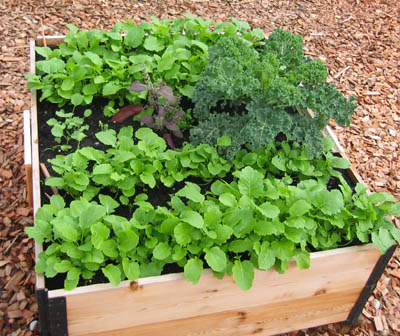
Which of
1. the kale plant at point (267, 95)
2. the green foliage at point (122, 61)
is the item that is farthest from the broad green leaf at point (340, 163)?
the green foliage at point (122, 61)

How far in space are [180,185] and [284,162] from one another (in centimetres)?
53

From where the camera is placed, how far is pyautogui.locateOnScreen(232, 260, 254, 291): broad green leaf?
1.97 meters

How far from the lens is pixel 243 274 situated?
6.53 feet

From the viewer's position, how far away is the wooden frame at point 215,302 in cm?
196

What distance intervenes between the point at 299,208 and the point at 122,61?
1401 millimetres

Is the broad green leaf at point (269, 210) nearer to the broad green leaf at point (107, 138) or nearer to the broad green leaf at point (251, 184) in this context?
the broad green leaf at point (251, 184)

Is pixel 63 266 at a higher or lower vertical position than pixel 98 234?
lower

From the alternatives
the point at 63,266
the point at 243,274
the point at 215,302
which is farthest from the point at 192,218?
the point at 63,266

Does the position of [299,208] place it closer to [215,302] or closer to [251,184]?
[251,184]

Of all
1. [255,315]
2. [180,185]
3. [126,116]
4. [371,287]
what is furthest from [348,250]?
[126,116]

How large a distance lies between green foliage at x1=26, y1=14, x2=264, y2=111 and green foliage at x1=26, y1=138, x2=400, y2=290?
0.58m

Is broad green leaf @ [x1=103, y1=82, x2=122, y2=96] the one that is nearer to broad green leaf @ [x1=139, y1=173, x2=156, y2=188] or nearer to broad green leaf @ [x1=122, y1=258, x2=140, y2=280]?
broad green leaf @ [x1=139, y1=173, x2=156, y2=188]

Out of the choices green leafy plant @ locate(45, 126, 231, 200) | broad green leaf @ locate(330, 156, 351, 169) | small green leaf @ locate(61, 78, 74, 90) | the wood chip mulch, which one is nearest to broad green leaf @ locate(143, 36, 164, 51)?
small green leaf @ locate(61, 78, 74, 90)

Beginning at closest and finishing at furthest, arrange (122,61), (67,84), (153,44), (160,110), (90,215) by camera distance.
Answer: (90,215) → (160,110) → (67,84) → (122,61) → (153,44)
